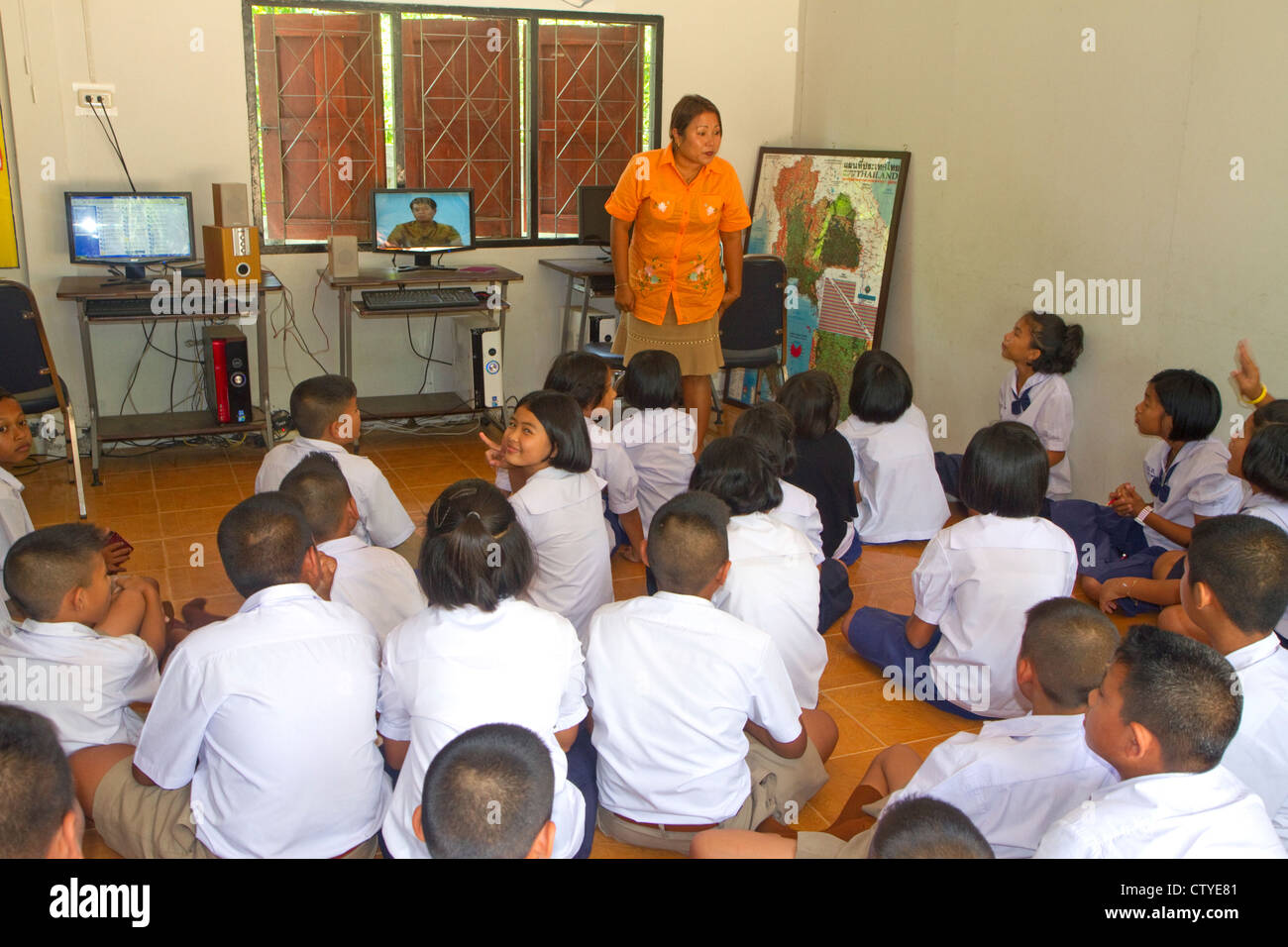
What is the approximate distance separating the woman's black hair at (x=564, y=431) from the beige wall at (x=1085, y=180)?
7.73 feet

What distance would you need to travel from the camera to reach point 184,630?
3.02 m

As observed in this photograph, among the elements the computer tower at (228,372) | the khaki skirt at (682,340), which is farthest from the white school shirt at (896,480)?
the computer tower at (228,372)

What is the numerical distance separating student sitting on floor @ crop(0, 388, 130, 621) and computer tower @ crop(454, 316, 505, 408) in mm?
2409

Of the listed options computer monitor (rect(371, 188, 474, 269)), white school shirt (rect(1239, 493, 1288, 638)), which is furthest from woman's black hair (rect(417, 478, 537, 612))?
computer monitor (rect(371, 188, 474, 269))

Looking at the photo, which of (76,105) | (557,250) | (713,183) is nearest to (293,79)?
(76,105)

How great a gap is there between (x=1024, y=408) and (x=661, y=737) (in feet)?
9.46

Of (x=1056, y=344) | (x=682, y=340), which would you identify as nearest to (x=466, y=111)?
(x=682, y=340)

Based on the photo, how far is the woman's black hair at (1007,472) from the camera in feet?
9.02

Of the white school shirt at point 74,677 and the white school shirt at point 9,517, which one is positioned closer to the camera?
the white school shirt at point 74,677

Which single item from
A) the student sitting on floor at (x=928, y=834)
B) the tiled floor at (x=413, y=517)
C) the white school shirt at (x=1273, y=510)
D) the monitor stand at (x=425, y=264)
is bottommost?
the tiled floor at (x=413, y=517)

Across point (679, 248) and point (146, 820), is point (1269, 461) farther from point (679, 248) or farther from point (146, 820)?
point (146, 820)

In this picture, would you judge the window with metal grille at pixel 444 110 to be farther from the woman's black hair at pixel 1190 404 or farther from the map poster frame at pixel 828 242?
the woman's black hair at pixel 1190 404

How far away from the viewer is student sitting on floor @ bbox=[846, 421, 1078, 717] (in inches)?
108

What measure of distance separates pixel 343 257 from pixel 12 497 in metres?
2.46
